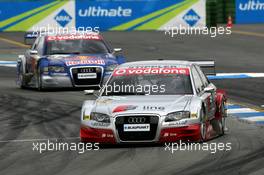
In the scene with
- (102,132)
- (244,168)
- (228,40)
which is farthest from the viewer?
(228,40)

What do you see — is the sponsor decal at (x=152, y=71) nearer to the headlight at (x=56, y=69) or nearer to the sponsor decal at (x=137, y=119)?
the sponsor decal at (x=137, y=119)

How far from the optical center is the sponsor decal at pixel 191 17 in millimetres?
43741

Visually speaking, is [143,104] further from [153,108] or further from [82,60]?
[82,60]

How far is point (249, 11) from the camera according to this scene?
4759cm

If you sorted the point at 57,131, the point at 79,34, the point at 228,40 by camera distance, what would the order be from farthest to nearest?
1. the point at 228,40
2. the point at 79,34
3. the point at 57,131

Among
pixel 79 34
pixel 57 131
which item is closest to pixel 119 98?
pixel 57 131

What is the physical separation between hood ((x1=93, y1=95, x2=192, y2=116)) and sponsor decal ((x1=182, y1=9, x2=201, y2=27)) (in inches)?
1177

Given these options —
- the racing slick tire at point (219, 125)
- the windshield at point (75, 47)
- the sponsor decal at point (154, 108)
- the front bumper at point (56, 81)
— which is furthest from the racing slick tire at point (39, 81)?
the sponsor decal at point (154, 108)

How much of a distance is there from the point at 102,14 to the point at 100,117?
31365 millimetres

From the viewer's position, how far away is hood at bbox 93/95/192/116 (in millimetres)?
13328

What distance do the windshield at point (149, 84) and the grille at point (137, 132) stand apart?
1045 millimetres

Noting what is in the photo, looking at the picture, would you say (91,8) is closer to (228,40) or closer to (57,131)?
(228,40)

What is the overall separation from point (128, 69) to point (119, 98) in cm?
93

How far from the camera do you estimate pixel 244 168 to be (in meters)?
11.2
